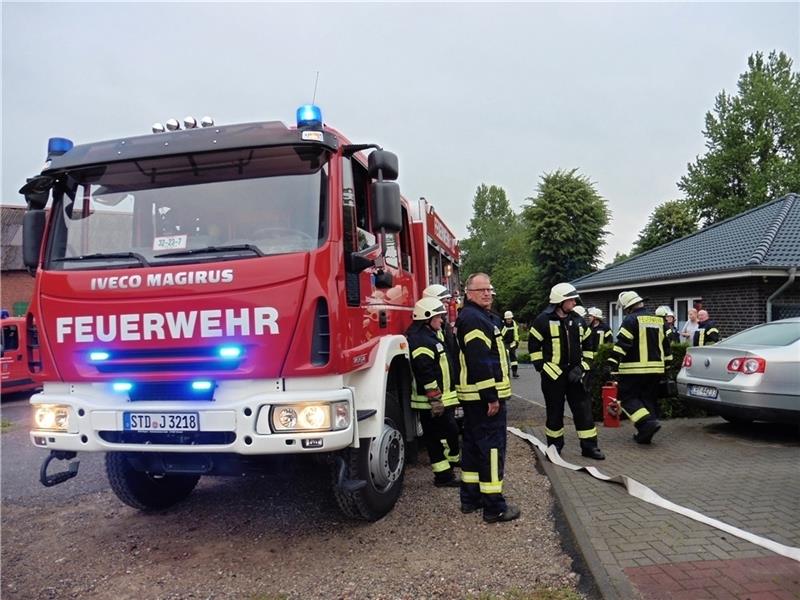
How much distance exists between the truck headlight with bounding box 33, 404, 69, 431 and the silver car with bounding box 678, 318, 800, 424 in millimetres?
6492

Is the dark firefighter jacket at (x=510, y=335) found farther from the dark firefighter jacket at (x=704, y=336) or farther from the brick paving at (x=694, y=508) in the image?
the brick paving at (x=694, y=508)

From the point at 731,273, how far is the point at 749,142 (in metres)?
29.6

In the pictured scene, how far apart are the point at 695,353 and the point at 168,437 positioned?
6.28 metres

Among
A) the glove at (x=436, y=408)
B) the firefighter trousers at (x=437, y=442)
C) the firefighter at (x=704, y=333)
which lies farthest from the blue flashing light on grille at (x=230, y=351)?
the firefighter at (x=704, y=333)

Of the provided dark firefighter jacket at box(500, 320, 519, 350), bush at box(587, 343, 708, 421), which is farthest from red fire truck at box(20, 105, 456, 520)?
dark firefighter jacket at box(500, 320, 519, 350)

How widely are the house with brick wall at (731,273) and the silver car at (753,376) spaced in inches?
228

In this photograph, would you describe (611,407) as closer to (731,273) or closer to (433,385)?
(433,385)

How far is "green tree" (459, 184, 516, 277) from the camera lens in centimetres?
6356

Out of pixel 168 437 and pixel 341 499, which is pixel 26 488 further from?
pixel 341 499

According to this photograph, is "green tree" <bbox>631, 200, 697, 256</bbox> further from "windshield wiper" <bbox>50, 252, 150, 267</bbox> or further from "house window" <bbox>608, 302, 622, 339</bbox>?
"windshield wiper" <bbox>50, 252, 150, 267</bbox>

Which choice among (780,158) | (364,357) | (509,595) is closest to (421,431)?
(364,357)

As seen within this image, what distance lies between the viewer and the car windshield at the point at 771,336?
21.7ft

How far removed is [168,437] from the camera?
149 inches

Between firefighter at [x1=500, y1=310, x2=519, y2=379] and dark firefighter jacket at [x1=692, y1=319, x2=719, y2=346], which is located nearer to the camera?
dark firefighter jacket at [x1=692, y1=319, x2=719, y2=346]
